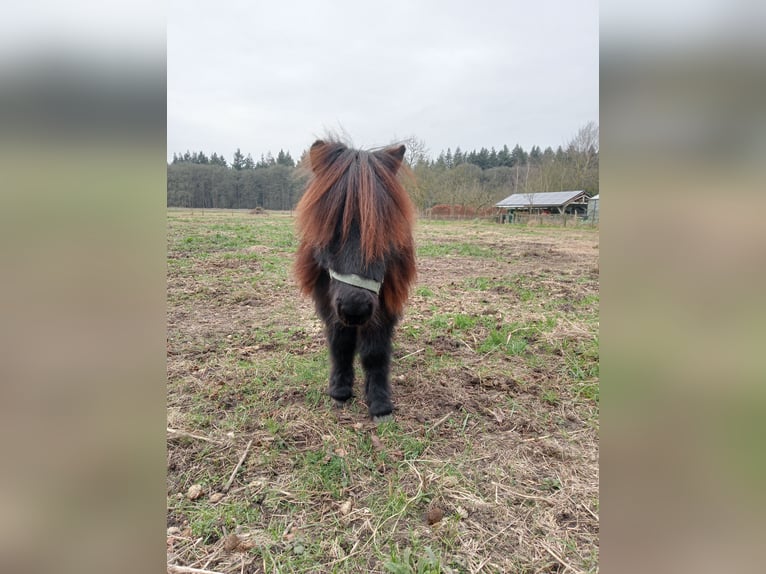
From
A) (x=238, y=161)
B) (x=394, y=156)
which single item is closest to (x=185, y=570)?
(x=394, y=156)

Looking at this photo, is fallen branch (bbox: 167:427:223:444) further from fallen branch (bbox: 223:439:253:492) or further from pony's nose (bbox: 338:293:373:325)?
pony's nose (bbox: 338:293:373:325)

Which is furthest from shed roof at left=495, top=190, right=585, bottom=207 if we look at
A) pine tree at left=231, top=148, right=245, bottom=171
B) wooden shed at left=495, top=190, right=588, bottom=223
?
pine tree at left=231, top=148, right=245, bottom=171

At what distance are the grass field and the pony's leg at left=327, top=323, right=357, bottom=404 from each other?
0.17 meters

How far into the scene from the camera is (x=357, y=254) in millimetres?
2641
